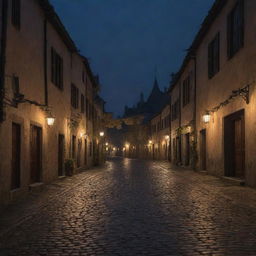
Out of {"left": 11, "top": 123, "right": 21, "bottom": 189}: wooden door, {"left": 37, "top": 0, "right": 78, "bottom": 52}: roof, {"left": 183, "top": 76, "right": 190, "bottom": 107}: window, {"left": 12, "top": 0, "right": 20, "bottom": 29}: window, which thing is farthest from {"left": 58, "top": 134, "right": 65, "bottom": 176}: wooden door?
{"left": 183, "top": 76, "right": 190, "bottom": 107}: window

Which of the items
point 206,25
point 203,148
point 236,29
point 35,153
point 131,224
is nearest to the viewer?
point 131,224

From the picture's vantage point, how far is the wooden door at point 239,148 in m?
15.4

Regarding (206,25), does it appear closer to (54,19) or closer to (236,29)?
(236,29)

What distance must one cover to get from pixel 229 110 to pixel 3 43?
9.16 metres

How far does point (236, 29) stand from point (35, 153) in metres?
8.60

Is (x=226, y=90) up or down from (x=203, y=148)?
up

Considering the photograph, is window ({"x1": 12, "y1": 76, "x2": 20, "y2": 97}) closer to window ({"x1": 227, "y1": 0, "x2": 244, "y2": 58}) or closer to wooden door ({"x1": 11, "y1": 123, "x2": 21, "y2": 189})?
wooden door ({"x1": 11, "y1": 123, "x2": 21, "y2": 189})

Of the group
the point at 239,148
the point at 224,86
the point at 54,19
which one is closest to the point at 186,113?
the point at 224,86

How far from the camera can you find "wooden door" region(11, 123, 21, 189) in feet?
36.8

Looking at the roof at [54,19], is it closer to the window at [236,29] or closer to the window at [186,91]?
the window at [236,29]

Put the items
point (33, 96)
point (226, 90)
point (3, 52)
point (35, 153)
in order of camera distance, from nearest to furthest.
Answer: point (3, 52) → point (33, 96) → point (35, 153) → point (226, 90)

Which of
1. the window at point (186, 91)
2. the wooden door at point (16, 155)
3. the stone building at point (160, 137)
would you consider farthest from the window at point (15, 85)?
the stone building at point (160, 137)

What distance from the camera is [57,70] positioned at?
18.3 meters

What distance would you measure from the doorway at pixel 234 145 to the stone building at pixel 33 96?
6951mm
